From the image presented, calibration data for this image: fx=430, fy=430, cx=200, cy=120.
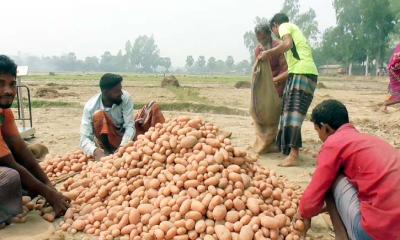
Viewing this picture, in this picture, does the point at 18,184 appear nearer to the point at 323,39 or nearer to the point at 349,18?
the point at 349,18

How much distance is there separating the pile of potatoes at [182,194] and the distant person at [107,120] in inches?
28.4

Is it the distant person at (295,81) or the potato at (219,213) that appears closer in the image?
the potato at (219,213)

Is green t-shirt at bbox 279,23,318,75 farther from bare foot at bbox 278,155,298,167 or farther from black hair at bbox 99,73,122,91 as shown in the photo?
black hair at bbox 99,73,122,91

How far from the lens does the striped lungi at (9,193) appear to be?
326cm

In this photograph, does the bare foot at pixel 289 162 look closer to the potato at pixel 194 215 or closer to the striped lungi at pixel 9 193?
the potato at pixel 194 215

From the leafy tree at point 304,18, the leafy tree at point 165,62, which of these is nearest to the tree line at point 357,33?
the leafy tree at point 304,18

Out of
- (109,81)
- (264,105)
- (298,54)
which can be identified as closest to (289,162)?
(264,105)

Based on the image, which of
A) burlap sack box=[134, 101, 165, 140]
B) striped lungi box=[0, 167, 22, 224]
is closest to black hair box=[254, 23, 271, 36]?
burlap sack box=[134, 101, 165, 140]

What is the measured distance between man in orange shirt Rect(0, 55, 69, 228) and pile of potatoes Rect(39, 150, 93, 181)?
0.91 metres

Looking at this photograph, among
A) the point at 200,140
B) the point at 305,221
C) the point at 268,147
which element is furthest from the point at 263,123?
the point at 305,221

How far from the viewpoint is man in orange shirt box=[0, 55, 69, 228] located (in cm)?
330

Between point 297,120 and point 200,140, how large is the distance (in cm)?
200

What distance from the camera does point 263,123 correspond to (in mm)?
5684

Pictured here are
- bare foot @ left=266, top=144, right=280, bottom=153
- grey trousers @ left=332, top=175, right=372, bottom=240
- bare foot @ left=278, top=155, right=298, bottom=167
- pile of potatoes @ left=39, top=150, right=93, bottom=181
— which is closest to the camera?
grey trousers @ left=332, top=175, right=372, bottom=240
